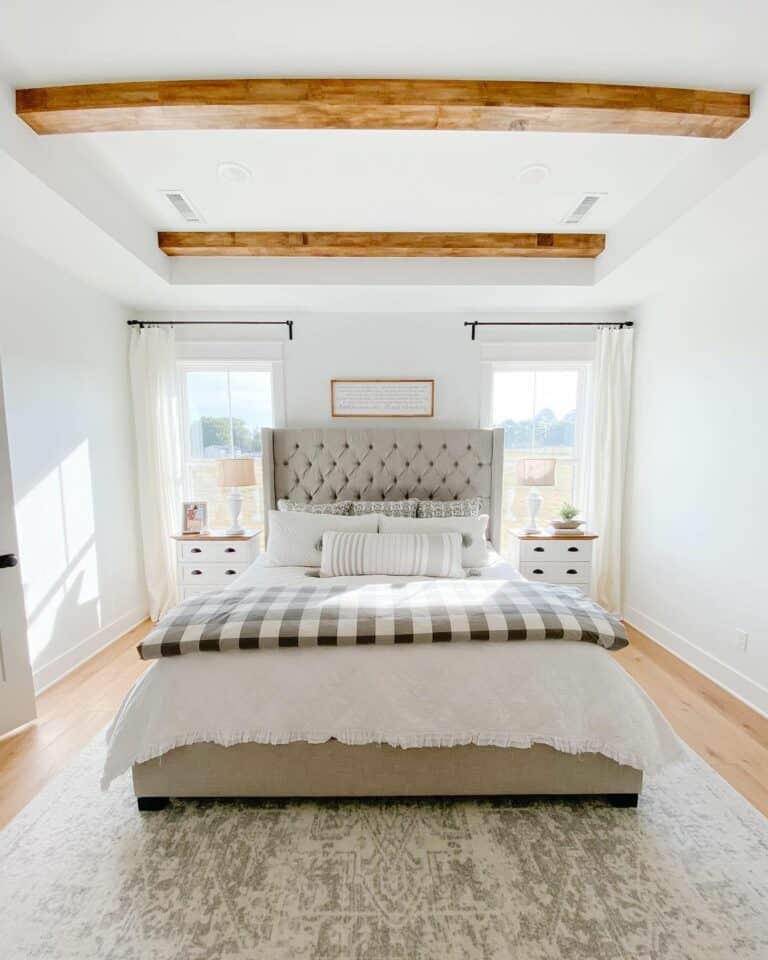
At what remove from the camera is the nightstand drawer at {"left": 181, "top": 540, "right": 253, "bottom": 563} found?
333 centimetres

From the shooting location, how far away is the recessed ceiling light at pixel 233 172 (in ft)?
6.57

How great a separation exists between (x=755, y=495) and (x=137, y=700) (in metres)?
3.23

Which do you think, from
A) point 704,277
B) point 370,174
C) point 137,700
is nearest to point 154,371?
point 370,174

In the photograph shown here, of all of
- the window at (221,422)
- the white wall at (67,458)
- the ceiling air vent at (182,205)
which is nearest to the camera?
the ceiling air vent at (182,205)

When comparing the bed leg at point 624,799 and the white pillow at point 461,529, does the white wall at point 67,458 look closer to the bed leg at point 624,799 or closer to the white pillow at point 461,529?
the white pillow at point 461,529

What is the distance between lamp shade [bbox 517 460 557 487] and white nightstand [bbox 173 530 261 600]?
2222 mm

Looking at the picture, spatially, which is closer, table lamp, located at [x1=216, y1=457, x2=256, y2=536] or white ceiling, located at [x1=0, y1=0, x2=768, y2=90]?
white ceiling, located at [x1=0, y1=0, x2=768, y2=90]

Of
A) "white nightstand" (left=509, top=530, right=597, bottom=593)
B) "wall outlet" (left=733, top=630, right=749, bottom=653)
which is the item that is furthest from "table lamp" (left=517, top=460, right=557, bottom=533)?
"wall outlet" (left=733, top=630, right=749, bottom=653)

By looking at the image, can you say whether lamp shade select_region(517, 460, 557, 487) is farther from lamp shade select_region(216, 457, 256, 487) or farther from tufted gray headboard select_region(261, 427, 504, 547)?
lamp shade select_region(216, 457, 256, 487)

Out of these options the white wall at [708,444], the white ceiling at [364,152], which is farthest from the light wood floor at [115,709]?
the white ceiling at [364,152]

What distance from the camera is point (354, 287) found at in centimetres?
298

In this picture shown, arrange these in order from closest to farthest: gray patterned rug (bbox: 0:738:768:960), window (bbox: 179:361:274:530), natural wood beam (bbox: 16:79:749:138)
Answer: gray patterned rug (bbox: 0:738:768:960)
natural wood beam (bbox: 16:79:749:138)
window (bbox: 179:361:274:530)

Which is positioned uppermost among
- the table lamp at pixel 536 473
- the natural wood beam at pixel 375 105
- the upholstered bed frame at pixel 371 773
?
the natural wood beam at pixel 375 105

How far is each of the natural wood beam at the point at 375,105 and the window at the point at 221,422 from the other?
206cm
